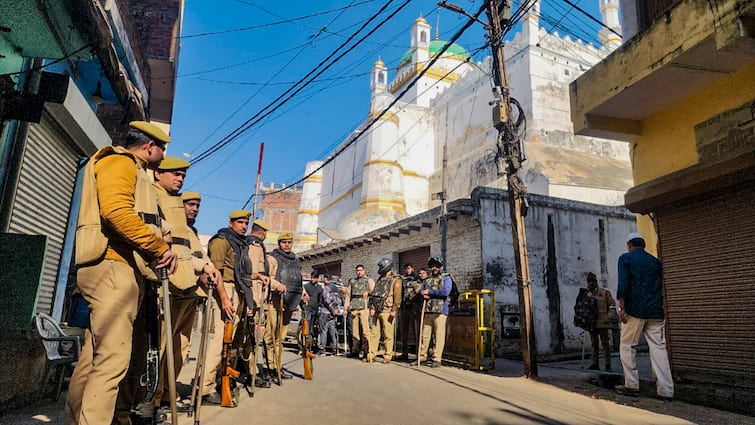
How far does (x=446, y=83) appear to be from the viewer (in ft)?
129

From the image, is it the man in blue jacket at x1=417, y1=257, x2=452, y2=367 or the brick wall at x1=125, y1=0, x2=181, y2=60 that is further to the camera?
the brick wall at x1=125, y1=0, x2=181, y2=60

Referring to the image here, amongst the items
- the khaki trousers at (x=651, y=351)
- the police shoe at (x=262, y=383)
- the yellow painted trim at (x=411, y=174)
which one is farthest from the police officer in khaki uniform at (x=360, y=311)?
the yellow painted trim at (x=411, y=174)

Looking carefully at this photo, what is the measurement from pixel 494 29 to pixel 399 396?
6126mm

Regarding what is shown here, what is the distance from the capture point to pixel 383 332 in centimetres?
920

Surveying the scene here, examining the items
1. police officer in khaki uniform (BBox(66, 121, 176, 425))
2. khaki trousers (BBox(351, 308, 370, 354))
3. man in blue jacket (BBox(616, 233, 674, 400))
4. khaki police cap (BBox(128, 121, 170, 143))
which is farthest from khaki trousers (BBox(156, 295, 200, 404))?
khaki trousers (BBox(351, 308, 370, 354))

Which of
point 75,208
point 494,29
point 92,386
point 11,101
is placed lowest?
point 92,386

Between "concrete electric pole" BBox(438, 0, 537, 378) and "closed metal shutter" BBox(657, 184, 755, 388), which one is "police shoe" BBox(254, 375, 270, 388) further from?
"closed metal shutter" BBox(657, 184, 755, 388)

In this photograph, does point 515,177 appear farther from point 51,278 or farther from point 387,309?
point 51,278

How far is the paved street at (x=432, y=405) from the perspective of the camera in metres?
3.89

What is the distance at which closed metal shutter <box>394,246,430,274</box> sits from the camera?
45.1ft

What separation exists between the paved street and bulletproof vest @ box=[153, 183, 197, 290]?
3.79 ft

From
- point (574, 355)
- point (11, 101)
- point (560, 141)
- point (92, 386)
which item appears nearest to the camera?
point (92, 386)

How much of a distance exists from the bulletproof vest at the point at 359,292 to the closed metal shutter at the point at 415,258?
4.16 meters

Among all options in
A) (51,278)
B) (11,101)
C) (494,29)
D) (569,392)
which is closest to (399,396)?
(569,392)
